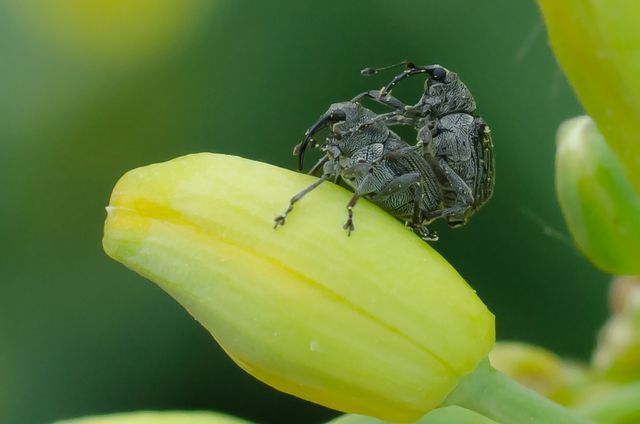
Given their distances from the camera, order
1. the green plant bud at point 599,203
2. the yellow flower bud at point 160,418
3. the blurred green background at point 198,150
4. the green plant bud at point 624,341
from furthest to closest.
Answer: the blurred green background at point 198,150 → the green plant bud at point 624,341 → the green plant bud at point 599,203 → the yellow flower bud at point 160,418

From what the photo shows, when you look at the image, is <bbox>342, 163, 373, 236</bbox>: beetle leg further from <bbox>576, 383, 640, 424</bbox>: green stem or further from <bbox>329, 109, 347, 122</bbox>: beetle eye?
<bbox>576, 383, 640, 424</bbox>: green stem

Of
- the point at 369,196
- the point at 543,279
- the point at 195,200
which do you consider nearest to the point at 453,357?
the point at 369,196

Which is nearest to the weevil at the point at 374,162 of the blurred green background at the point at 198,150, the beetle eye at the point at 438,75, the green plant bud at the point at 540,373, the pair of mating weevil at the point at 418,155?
the pair of mating weevil at the point at 418,155

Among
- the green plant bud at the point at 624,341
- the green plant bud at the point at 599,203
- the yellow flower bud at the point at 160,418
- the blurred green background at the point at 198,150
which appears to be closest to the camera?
the yellow flower bud at the point at 160,418

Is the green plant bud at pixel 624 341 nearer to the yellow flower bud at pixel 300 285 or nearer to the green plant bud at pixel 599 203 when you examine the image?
the green plant bud at pixel 599 203

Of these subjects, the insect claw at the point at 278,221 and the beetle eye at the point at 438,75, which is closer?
the insect claw at the point at 278,221

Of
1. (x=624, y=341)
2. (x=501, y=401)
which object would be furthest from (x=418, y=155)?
(x=624, y=341)

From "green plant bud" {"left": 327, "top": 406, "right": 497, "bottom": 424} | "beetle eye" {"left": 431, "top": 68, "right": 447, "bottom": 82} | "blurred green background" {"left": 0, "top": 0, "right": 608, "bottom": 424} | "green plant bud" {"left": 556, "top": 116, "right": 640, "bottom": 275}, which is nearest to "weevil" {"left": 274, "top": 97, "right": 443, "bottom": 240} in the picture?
"beetle eye" {"left": 431, "top": 68, "right": 447, "bottom": 82}

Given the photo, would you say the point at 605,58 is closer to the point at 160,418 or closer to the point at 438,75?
the point at 438,75

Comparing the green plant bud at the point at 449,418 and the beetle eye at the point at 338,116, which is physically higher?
the beetle eye at the point at 338,116
